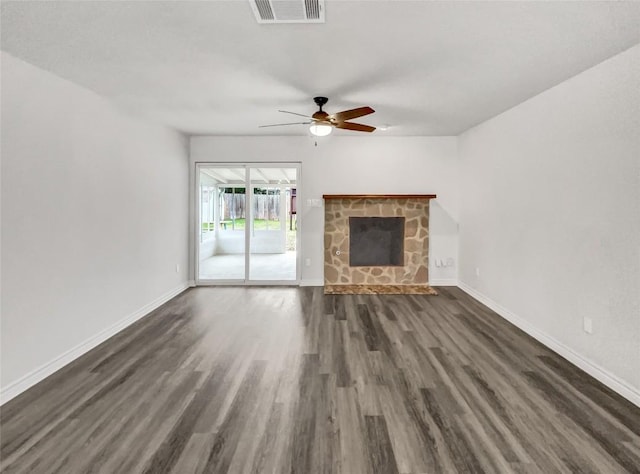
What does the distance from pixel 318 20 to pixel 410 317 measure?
129 inches

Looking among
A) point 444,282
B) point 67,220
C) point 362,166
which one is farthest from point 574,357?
point 67,220

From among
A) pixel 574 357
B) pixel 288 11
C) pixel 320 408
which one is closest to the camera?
pixel 288 11

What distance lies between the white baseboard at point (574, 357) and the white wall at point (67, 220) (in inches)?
171

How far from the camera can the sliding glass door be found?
5711 mm

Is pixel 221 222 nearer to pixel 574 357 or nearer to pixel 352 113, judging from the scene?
pixel 352 113

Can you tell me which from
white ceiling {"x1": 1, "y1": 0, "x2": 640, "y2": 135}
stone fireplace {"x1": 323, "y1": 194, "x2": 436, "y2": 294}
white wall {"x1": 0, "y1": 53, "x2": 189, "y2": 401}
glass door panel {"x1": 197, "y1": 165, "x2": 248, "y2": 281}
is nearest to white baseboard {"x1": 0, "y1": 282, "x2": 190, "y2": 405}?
white wall {"x1": 0, "y1": 53, "x2": 189, "y2": 401}

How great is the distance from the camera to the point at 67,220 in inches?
115

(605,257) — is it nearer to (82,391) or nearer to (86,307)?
(82,391)

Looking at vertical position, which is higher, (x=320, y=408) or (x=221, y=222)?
(x=221, y=222)

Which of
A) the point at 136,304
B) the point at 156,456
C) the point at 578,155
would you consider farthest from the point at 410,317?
the point at 136,304

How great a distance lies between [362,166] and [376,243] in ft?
4.34

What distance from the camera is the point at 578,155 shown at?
9.48 feet

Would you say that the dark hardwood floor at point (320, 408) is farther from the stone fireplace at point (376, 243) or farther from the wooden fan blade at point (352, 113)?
the wooden fan blade at point (352, 113)

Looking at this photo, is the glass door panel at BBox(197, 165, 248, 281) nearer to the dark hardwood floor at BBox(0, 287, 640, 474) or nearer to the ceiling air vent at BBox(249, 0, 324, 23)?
the dark hardwood floor at BBox(0, 287, 640, 474)
